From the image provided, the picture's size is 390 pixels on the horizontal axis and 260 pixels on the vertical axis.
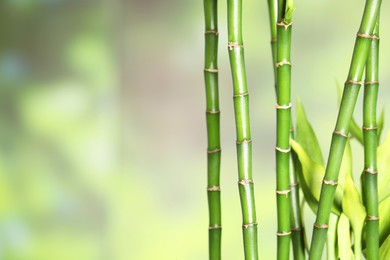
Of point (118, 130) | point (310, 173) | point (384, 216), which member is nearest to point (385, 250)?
point (384, 216)

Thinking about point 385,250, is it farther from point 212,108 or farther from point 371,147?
point 212,108

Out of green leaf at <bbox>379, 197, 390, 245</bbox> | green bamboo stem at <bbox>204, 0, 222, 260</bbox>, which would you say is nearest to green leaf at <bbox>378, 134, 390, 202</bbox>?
green leaf at <bbox>379, 197, 390, 245</bbox>

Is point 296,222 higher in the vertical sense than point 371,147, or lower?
lower

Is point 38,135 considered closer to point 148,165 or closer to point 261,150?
point 148,165

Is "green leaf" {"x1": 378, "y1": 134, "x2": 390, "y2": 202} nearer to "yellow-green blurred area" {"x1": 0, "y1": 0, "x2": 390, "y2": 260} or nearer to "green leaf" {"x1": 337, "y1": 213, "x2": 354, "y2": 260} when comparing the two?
"green leaf" {"x1": 337, "y1": 213, "x2": 354, "y2": 260}

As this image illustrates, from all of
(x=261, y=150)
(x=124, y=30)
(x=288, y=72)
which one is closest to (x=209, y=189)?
(x=288, y=72)

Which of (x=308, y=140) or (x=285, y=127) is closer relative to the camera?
(x=285, y=127)

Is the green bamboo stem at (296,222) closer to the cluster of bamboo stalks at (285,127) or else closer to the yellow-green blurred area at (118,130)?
the cluster of bamboo stalks at (285,127)

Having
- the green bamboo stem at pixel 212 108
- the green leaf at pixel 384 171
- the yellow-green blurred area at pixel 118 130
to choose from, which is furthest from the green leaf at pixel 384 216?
the yellow-green blurred area at pixel 118 130
